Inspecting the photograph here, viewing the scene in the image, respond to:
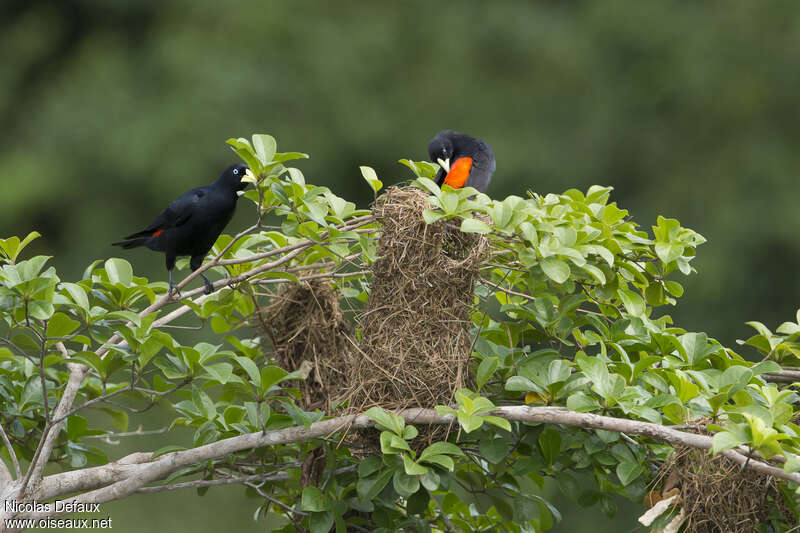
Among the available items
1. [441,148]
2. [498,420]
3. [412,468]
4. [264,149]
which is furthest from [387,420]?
[441,148]

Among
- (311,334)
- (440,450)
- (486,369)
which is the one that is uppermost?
(486,369)

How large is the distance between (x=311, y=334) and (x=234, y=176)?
0.54 m

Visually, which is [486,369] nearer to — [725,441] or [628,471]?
[628,471]

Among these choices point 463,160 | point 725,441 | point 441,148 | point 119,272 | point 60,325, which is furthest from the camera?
point 441,148

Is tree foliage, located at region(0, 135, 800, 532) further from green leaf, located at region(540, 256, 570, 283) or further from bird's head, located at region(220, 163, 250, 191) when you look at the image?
bird's head, located at region(220, 163, 250, 191)

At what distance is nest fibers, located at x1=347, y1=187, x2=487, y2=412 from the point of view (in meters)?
2.07

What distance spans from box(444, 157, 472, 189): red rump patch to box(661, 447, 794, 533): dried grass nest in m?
1.42

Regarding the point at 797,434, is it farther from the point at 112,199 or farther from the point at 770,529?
the point at 112,199

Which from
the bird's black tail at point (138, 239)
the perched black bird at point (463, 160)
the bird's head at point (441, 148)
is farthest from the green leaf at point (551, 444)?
the bird's head at point (441, 148)

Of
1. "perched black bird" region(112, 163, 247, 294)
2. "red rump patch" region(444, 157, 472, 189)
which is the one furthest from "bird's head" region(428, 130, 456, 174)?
"perched black bird" region(112, 163, 247, 294)

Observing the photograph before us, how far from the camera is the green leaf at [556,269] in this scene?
6.08ft

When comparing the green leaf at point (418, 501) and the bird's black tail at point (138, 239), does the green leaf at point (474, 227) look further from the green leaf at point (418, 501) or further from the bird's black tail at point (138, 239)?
the bird's black tail at point (138, 239)

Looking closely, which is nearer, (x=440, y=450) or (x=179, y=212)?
(x=440, y=450)

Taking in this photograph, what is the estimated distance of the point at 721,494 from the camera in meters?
1.82
